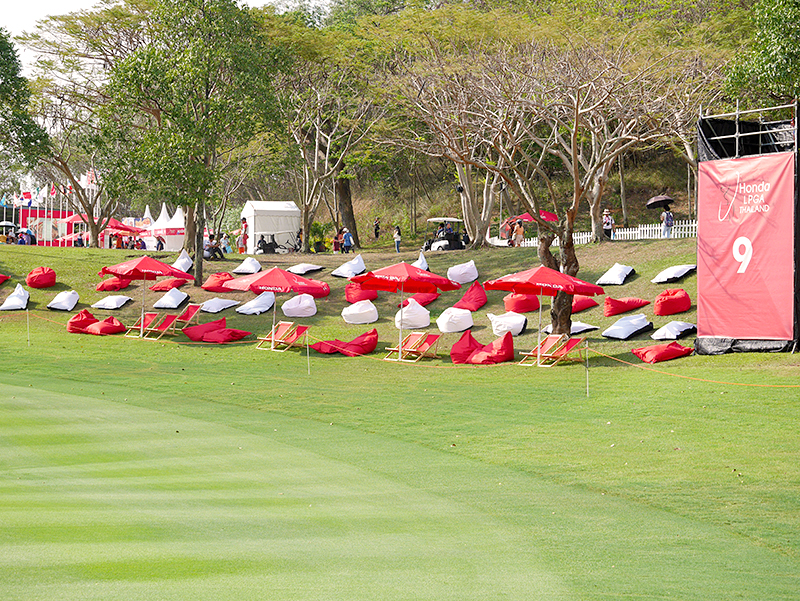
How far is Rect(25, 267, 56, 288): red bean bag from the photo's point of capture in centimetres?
3281

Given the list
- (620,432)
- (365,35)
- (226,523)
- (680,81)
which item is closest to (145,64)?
(365,35)

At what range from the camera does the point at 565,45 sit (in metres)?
28.6

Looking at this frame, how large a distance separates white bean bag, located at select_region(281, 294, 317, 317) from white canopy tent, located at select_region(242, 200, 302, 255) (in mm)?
14128

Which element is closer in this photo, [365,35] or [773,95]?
[773,95]

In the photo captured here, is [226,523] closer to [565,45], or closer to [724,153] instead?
[724,153]

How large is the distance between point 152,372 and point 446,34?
60.9 ft

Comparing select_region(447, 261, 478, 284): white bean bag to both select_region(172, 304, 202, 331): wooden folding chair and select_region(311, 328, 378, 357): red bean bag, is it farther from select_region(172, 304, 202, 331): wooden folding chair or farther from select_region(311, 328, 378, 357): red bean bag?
select_region(172, 304, 202, 331): wooden folding chair

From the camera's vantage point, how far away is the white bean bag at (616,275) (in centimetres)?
2780

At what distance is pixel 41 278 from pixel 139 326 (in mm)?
7187

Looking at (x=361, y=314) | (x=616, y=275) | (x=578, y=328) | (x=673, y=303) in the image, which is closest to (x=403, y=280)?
(x=578, y=328)

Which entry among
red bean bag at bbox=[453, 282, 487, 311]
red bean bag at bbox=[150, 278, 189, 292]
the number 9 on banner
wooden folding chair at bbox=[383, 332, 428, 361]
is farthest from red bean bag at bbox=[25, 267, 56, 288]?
the number 9 on banner

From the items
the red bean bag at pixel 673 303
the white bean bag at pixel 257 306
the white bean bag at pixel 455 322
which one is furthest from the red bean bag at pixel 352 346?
the red bean bag at pixel 673 303

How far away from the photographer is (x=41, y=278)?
108 ft

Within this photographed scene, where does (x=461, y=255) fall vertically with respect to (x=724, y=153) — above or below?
below
